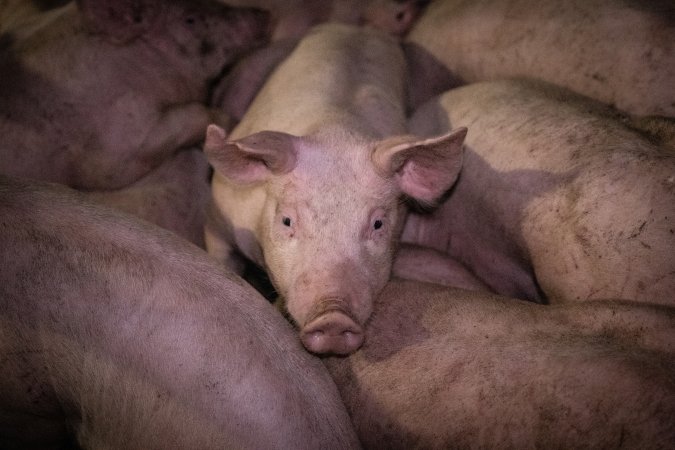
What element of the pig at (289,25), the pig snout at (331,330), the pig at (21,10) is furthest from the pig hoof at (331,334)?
the pig at (21,10)

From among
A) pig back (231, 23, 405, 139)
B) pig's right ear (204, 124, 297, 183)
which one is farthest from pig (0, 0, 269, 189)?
pig's right ear (204, 124, 297, 183)

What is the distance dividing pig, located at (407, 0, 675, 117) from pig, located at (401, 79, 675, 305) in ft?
0.55

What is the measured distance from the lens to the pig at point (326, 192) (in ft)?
7.64

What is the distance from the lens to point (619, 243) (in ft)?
7.89

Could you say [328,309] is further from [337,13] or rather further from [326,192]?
[337,13]

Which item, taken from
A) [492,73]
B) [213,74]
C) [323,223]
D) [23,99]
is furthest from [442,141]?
[23,99]

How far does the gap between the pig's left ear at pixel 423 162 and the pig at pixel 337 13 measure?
203cm

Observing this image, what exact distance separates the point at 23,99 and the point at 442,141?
2.64 meters

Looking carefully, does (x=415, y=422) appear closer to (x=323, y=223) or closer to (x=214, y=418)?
(x=214, y=418)

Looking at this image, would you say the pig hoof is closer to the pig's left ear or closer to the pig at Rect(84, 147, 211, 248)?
the pig's left ear

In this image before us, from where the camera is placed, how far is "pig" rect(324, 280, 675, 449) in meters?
1.79

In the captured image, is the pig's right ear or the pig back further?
the pig back

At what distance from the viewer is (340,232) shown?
2.44 metres

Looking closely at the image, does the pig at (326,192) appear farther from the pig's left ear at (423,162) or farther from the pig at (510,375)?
the pig at (510,375)
